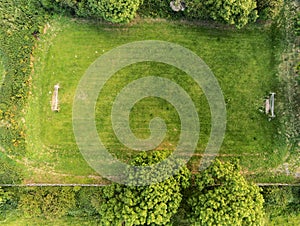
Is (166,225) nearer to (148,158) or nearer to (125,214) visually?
(125,214)

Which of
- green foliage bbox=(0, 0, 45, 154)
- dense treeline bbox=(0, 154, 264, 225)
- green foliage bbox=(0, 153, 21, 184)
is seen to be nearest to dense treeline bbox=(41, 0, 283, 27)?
green foliage bbox=(0, 0, 45, 154)

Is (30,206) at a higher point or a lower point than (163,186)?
lower

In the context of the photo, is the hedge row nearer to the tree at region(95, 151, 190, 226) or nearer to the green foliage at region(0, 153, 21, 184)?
the green foliage at region(0, 153, 21, 184)

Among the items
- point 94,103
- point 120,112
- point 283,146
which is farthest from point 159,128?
point 283,146

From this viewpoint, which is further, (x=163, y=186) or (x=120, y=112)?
(x=120, y=112)

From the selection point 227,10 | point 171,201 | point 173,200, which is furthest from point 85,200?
point 227,10

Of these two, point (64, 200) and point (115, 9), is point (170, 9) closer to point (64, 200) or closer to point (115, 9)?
point (115, 9)
